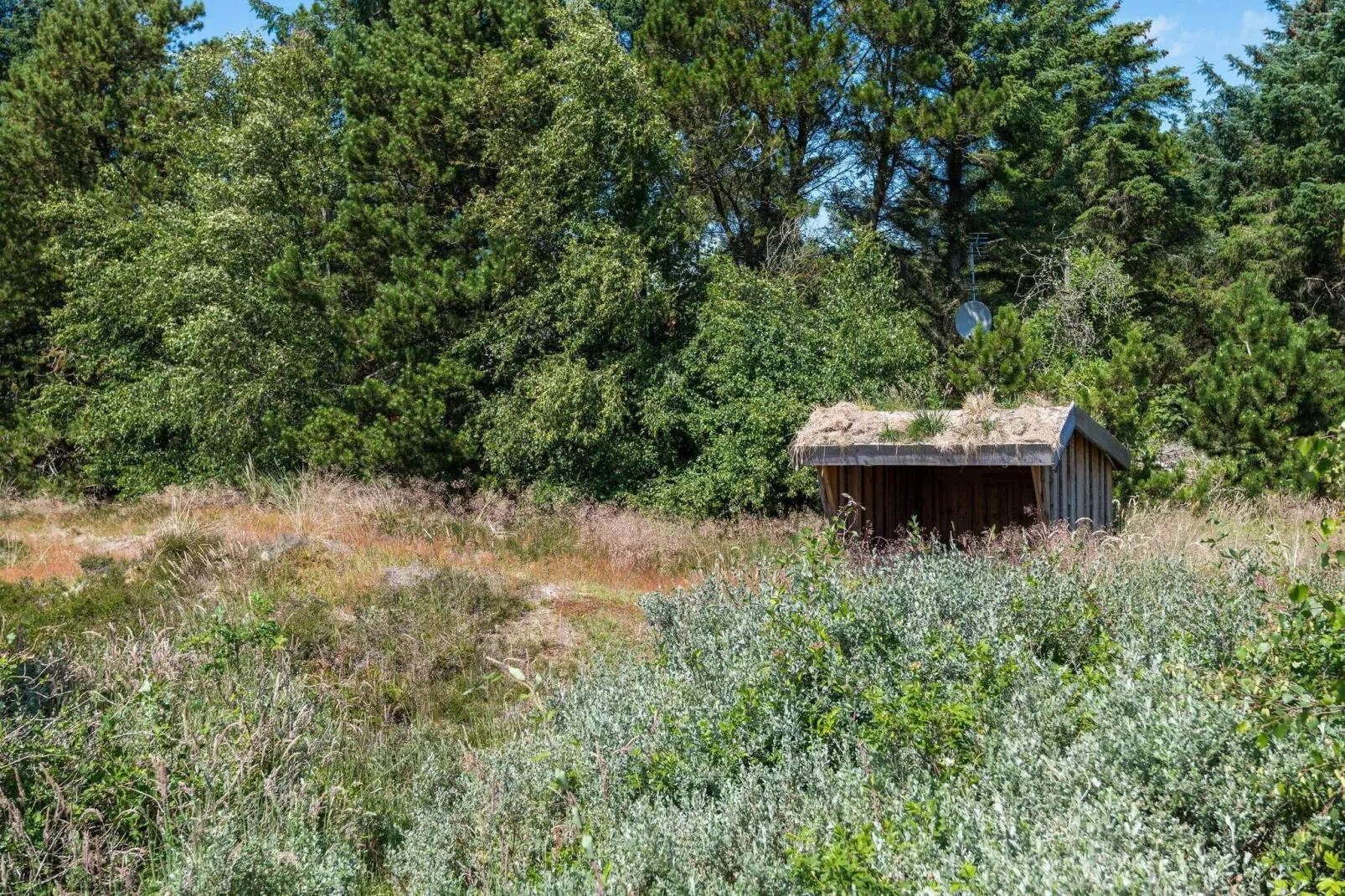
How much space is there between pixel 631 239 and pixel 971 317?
239 inches

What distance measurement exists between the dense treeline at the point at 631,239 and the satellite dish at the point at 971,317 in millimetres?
842

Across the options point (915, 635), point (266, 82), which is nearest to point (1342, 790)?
point (915, 635)

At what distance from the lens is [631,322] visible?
16219 millimetres

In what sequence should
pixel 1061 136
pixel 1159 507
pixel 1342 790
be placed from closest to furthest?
1. pixel 1342 790
2. pixel 1159 507
3. pixel 1061 136

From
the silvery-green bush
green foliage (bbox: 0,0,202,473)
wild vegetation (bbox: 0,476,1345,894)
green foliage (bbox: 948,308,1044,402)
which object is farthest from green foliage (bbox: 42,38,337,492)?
the silvery-green bush

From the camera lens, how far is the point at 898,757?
145 inches

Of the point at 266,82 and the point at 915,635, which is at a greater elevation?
the point at 266,82

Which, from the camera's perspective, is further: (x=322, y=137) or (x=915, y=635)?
(x=322, y=137)

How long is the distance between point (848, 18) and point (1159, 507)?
12.6 m

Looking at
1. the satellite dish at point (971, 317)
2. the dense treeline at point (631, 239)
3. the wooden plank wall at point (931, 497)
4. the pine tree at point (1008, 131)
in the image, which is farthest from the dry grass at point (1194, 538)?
the pine tree at point (1008, 131)

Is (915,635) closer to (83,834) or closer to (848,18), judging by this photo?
(83,834)

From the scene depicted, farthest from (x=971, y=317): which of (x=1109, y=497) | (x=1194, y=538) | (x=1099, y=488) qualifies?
(x=1194, y=538)

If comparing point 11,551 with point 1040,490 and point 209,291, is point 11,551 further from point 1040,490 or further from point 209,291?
point 1040,490

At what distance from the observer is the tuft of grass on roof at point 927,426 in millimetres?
8195
